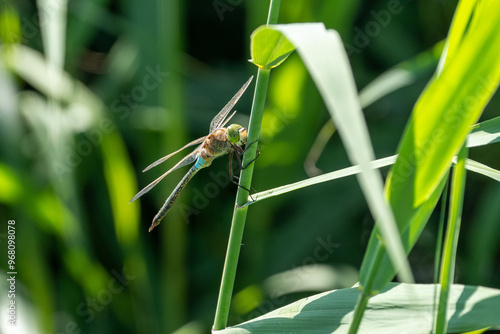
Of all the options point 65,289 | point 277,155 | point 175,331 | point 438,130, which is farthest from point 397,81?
point 65,289

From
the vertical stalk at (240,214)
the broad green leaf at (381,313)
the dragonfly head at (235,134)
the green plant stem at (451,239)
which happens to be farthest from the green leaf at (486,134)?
the dragonfly head at (235,134)

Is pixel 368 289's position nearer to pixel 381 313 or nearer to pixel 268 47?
pixel 381 313

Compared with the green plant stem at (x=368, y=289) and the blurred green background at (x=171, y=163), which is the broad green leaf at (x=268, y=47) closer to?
the green plant stem at (x=368, y=289)

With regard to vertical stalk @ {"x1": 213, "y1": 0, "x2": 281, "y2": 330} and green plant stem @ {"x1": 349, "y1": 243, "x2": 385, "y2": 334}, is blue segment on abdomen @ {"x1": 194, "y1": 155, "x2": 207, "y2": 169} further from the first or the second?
green plant stem @ {"x1": 349, "y1": 243, "x2": 385, "y2": 334}

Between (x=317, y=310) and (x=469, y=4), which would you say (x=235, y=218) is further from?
(x=469, y=4)

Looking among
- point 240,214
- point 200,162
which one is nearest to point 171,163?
point 200,162

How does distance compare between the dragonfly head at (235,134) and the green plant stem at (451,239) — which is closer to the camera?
the green plant stem at (451,239)
